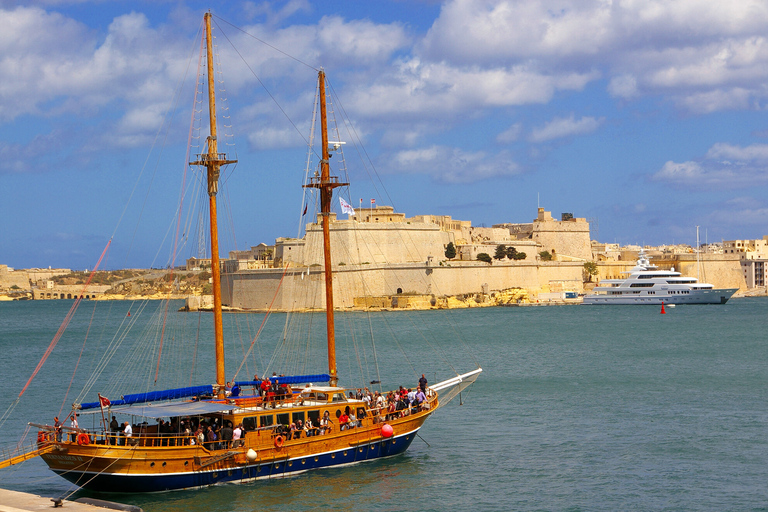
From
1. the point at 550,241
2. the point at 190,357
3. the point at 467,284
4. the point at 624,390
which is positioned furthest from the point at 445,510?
the point at 550,241

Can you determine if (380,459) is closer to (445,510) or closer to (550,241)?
(445,510)

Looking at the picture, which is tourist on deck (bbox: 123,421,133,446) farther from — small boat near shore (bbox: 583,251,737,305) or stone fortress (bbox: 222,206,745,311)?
small boat near shore (bbox: 583,251,737,305)

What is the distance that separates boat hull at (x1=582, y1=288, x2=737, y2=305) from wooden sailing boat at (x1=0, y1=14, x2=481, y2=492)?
51.4 metres

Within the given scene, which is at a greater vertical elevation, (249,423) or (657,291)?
(657,291)

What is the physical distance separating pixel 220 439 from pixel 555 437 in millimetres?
6910

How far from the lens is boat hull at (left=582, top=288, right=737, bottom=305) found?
64438 mm

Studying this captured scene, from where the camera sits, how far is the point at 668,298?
64.3 metres

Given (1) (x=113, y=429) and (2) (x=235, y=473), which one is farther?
(2) (x=235, y=473)

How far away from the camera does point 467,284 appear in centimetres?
6259

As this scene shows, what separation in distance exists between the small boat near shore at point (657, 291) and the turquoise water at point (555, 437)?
28.4m

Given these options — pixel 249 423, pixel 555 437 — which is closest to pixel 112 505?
pixel 249 423

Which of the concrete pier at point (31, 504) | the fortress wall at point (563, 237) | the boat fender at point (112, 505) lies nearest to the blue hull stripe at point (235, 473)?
the concrete pier at point (31, 504)

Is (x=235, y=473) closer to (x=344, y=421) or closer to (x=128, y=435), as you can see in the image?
(x=128, y=435)

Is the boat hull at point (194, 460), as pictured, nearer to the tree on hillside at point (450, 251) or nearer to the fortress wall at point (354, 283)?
the fortress wall at point (354, 283)
